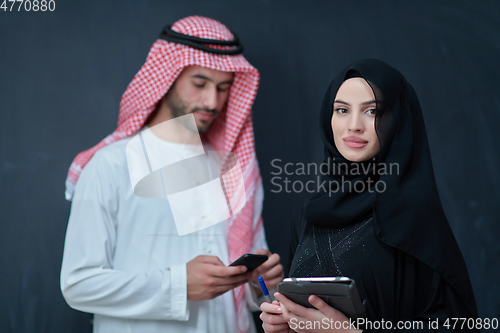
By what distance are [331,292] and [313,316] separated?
0.32 feet

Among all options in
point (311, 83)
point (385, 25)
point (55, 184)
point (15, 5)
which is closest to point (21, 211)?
point (55, 184)

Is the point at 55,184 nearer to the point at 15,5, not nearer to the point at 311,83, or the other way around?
Answer: the point at 15,5

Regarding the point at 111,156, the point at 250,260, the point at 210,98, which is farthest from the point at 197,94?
the point at 250,260

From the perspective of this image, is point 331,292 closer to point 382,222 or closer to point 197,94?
point 382,222

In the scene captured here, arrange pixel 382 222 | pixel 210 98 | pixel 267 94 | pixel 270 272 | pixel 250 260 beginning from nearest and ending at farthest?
1. pixel 382 222
2. pixel 250 260
3. pixel 270 272
4. pixel 210 98
5. pixel 267 94

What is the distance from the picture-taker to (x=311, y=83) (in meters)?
2.01

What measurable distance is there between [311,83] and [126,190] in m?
0.97

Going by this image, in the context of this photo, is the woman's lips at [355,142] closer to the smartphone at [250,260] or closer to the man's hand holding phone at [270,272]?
the smartphone at [250,260]

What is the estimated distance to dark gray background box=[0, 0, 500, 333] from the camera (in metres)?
1.79

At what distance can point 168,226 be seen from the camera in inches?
63.1

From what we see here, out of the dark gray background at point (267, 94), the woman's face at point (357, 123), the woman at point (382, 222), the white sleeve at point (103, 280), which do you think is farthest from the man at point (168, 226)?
the woman's face at point (357, 123)

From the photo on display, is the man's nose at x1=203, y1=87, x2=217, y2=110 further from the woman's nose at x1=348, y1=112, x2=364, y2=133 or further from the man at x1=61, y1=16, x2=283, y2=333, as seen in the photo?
the woman's nose at x1=348, y1=112, x2=364, y2=133

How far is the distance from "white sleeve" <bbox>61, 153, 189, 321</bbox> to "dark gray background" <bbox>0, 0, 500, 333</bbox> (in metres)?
0.39

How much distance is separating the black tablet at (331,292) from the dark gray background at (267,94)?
100 centimetres
